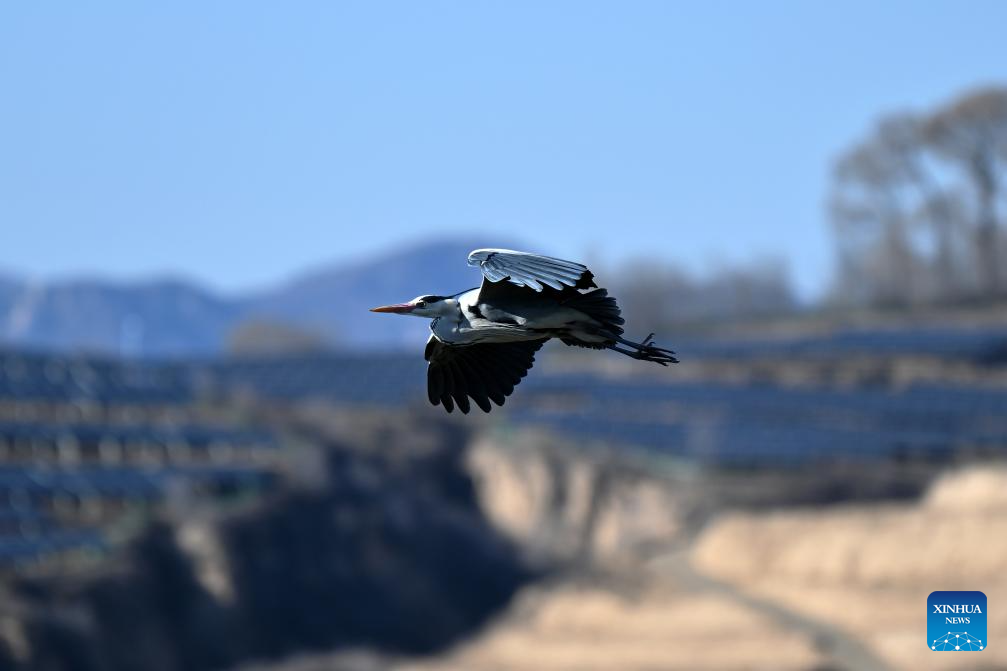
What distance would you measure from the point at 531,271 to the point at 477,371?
323 cm

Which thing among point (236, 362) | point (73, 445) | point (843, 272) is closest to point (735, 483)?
point (73, 445)

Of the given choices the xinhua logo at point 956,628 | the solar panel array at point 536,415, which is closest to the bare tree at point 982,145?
the solar panel array at point 536,415

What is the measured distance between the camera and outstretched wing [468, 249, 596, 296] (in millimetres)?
15508

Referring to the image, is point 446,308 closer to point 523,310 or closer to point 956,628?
point 523,310

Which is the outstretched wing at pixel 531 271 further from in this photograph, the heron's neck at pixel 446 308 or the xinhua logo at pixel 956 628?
the xinhua logo at pixel 956 628

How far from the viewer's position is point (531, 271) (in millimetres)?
15695

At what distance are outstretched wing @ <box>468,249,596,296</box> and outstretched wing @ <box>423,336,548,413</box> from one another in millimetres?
2277

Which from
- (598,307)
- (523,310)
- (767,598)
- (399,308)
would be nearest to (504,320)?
(523,310)

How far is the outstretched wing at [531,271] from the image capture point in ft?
50.9

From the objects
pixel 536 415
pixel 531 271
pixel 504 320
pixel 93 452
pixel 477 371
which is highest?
pixel 531 271

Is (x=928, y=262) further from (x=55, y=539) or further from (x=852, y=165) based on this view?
(x=55, y=539)

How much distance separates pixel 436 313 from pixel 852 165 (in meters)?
129

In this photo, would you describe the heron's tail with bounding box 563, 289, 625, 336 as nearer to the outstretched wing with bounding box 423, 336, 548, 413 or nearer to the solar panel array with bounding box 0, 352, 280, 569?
the outstretched wing with bounding box 423, 336, 548, 413

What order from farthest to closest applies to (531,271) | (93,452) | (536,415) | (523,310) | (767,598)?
(536,415)
(93,452)
(767,598)
(523,310)
(531,271)
